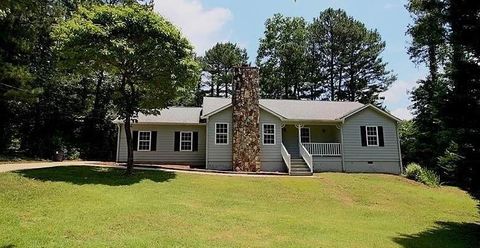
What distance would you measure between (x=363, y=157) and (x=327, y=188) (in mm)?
7680

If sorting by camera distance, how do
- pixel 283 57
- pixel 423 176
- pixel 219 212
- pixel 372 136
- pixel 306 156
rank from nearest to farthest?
pixel 219 212 → pixel 423 176 → pixel 306 156 → pixel 372 136 → pixel 283 57

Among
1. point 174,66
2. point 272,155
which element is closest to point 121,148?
point 174,66

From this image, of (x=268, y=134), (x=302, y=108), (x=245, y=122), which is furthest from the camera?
(x=302, y=108)

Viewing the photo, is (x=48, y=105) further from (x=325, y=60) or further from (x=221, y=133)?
(x=325, y=60)

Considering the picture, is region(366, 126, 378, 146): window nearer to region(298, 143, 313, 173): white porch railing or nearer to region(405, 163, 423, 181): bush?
region(405, 163, 423, 181): bush

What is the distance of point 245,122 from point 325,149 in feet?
20.5

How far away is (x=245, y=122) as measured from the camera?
78.2ft

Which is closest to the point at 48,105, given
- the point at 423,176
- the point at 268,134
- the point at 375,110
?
the point at 268,134

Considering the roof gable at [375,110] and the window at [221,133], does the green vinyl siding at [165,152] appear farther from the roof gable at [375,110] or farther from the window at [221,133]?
the roof gable at [375,110]

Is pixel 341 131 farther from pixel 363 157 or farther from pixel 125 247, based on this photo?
pixel 125 247

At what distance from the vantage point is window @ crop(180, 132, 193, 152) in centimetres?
2583

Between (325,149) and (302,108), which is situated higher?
(302,108)

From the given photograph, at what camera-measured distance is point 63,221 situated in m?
10.8

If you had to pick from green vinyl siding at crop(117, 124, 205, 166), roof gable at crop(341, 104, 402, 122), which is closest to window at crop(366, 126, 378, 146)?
roof gable at crop(341, 104, 402, 122)
